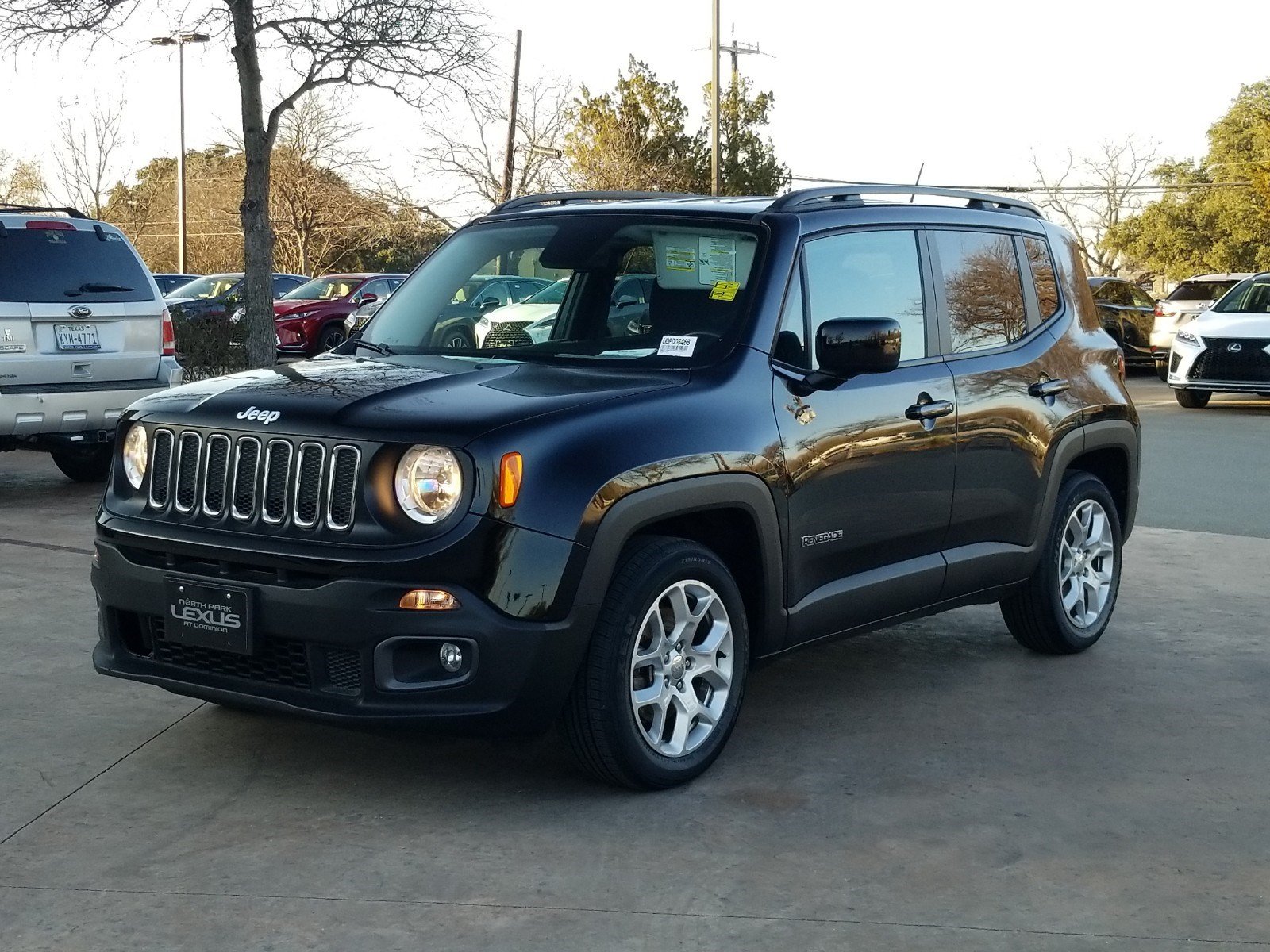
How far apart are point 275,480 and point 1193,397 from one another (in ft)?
56.6

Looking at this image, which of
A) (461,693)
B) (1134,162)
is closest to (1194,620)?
(461,693)

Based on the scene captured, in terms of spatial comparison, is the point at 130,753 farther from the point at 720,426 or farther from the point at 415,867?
the point at 720,426

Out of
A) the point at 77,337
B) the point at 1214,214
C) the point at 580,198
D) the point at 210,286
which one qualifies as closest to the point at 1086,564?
the point at 580,198

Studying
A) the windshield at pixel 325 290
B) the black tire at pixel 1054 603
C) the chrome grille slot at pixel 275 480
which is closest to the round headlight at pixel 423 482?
the chrome grille slot at pixel 275 480

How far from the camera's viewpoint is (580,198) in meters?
5.93

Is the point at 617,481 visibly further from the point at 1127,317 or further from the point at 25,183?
the point at 25,183

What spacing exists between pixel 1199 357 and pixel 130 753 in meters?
16.3

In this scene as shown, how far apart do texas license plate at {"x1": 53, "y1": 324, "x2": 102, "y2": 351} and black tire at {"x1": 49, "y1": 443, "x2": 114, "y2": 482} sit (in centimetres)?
135

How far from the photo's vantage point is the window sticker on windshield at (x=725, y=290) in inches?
205

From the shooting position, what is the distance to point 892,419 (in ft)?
17.9

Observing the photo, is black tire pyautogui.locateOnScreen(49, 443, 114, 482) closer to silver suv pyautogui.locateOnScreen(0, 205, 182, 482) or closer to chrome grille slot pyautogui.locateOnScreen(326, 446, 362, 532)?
silver suv pyautogui.locateOnScreen(0, 205, 182, 482)

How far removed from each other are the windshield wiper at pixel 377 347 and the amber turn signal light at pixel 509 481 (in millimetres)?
1445

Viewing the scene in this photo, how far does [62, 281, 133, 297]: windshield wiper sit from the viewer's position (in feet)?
33.2

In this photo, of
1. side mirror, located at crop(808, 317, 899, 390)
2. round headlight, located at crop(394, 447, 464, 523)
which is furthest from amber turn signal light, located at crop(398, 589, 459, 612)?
side mirror, located at crop(808, 317, 899, 390)
